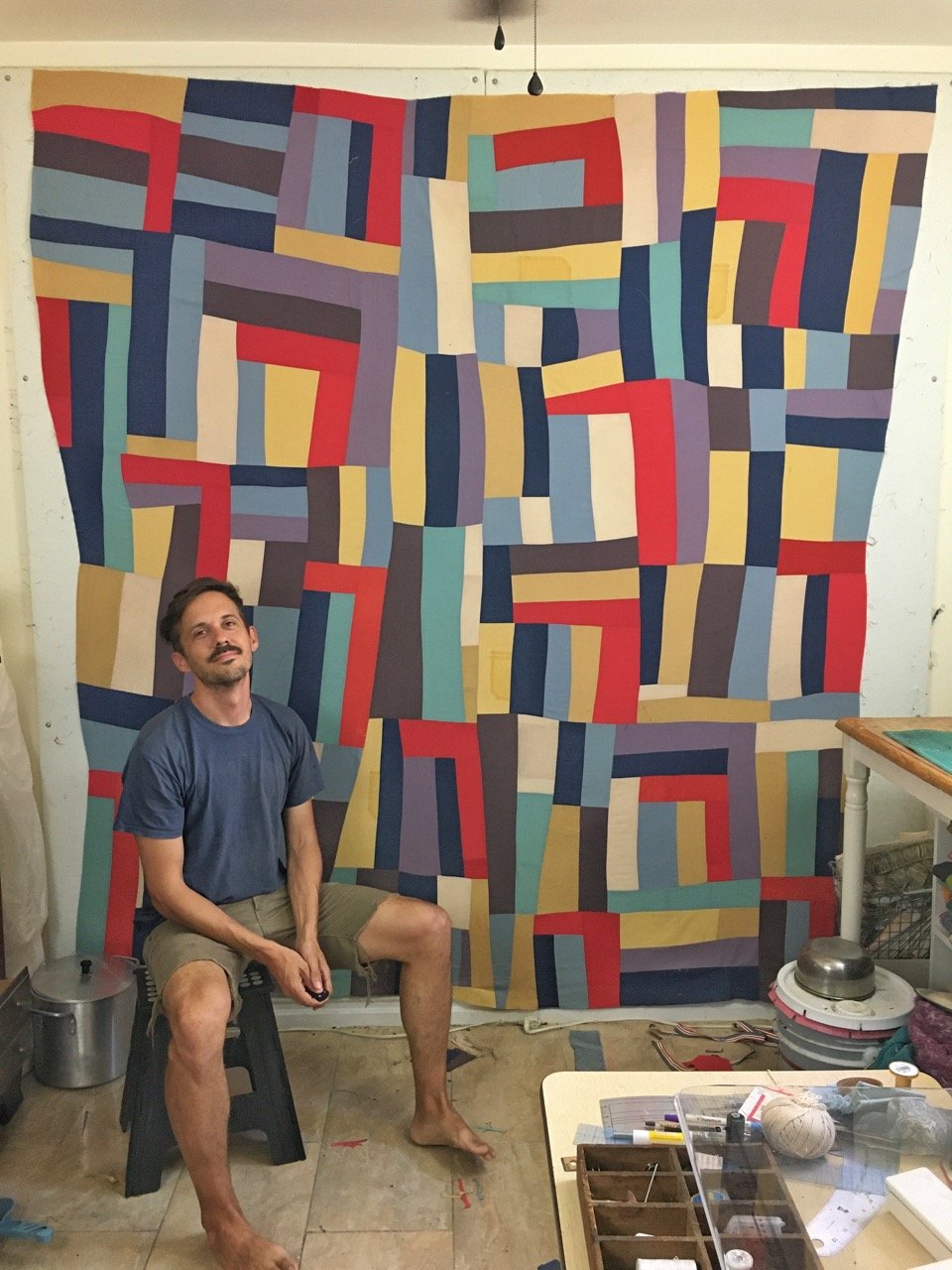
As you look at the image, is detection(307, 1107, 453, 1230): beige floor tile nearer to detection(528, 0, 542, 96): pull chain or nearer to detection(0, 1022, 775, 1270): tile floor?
detection(0, 1022, 775, 1270): tile floor

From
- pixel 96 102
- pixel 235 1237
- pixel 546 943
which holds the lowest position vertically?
pixel 235 1237

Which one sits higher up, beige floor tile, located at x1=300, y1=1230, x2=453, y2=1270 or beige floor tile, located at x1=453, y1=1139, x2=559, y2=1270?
beige floor tile, located at x1=453, y1=1139, x2=559, y2=1270

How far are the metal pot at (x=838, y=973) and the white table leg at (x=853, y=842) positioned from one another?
169 millimetres

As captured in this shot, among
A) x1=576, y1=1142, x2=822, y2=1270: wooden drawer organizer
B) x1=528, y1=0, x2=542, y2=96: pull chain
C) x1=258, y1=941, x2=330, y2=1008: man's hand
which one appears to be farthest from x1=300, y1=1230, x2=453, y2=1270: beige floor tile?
x1=528, y1=0, x2=542, y2=96: pull chain

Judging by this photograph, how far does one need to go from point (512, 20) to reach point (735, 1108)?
93.5 inches

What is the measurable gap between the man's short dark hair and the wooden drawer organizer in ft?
5.00

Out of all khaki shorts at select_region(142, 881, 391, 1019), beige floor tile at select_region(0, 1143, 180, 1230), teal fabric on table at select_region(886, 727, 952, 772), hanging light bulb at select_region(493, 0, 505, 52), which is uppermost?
hanging light bulb at select_region(493, 0, 505, 52)

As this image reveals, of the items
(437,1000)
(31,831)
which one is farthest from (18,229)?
(437,1000)

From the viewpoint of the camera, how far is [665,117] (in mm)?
2740

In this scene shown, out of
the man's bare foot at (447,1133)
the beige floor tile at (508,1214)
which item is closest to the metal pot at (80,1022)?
the man's bare foot at (447,1133)

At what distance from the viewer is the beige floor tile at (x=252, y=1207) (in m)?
2.11

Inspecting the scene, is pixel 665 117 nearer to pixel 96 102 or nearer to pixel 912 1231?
pixel 96 102

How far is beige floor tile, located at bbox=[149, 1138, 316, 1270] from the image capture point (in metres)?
2.11

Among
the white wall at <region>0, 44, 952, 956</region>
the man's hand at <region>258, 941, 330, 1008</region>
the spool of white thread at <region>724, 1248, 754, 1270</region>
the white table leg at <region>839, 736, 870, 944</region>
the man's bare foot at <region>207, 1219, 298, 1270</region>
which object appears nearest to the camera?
the spool of white thread at <region>724, 1248, 754, 1270</region>
